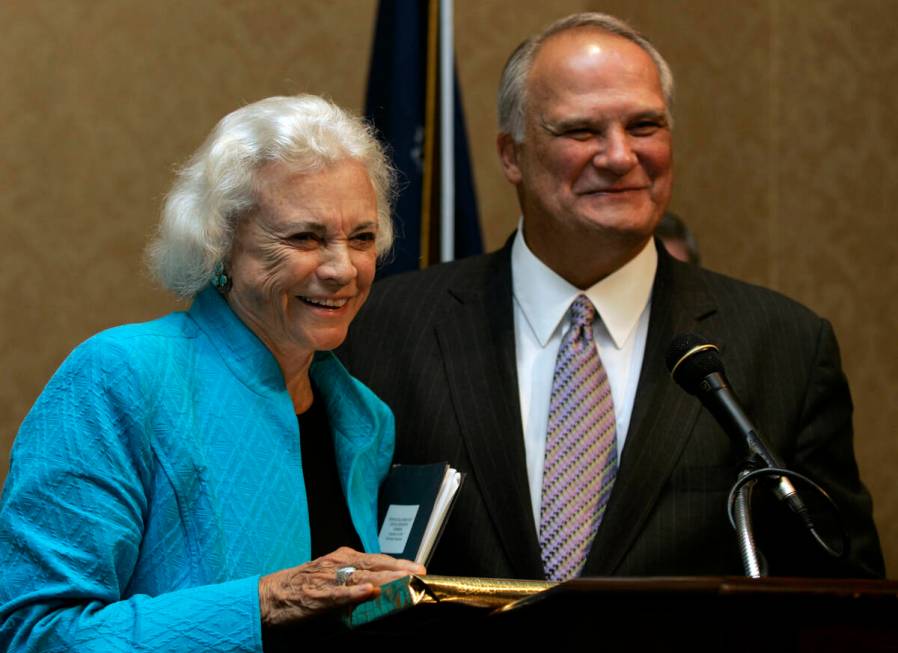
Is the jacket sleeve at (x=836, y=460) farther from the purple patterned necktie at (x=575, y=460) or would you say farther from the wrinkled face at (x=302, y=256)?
the wrinkled face at (x=302, y=256)

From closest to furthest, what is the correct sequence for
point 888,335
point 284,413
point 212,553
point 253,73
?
point 212,553, point 284,413, point 253,73, point 888,335

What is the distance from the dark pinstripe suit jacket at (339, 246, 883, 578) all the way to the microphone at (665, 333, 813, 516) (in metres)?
0.45

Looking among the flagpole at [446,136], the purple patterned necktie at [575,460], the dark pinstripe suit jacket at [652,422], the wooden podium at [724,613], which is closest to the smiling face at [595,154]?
the dark pinstripe suit jacket at [652,422]

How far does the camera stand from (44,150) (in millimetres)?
3863

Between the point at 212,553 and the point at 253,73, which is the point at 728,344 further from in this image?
the point at 253,73

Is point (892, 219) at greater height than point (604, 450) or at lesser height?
greater

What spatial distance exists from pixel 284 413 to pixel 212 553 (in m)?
0.31

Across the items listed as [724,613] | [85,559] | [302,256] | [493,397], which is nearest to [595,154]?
[493,397]

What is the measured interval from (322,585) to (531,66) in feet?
5.36

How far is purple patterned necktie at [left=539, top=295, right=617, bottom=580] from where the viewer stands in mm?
2592

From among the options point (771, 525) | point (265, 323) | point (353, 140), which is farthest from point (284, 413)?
point (771, 525)

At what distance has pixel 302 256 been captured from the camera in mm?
2172

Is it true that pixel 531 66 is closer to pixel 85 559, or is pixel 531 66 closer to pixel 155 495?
pixel 155 495

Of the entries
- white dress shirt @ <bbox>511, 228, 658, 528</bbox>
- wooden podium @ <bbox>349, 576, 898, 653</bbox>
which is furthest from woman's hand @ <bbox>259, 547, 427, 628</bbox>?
white dress shirt @ <bbox>511, 228, 658, 528</bbox>
